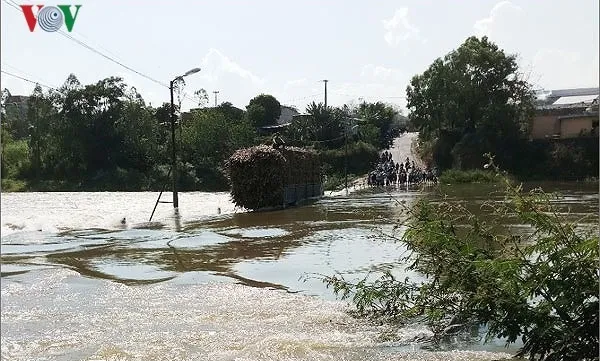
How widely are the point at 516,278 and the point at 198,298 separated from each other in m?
5.55

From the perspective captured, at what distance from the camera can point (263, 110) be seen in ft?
244

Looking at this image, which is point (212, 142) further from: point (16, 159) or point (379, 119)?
point (379, 119)

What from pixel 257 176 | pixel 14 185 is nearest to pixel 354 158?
pixel 14 185

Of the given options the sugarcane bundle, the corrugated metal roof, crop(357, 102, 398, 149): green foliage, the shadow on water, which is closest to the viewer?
the shadow on water

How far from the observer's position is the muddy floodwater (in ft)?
23.4

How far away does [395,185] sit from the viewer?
179ft

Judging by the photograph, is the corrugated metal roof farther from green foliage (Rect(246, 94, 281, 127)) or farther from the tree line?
green foliage (Rect(246, 94, 281, 127))

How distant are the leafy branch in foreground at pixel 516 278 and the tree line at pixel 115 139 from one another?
195ft

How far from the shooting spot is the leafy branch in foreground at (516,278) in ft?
17.3

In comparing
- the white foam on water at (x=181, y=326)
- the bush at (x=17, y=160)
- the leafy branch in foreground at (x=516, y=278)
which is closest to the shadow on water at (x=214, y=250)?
the white foam on water at (x=181, y=326)

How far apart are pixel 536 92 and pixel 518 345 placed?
64969 millimetres

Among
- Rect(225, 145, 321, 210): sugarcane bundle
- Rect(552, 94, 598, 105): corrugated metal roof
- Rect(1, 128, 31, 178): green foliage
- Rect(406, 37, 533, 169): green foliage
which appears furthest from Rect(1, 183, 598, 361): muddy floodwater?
Rect(552, 94, 598, 105): corrugated metal roof

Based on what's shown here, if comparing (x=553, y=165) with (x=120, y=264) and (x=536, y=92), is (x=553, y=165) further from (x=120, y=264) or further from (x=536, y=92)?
(x=120, y=264)

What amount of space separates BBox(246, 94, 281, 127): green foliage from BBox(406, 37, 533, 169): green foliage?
18.1 meters
